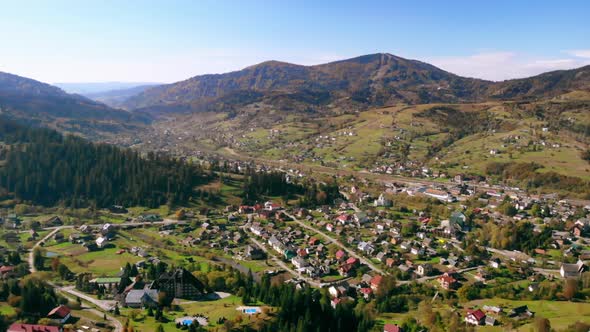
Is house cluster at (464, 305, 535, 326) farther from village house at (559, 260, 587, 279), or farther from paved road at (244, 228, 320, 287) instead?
paved road at (244, 228, 320, 287)

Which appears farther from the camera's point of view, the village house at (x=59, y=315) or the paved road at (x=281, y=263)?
the paved road at (x=281, y=263)

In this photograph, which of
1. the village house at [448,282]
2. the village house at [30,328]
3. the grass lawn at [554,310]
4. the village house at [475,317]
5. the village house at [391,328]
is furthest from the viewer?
the village house at [448,282]

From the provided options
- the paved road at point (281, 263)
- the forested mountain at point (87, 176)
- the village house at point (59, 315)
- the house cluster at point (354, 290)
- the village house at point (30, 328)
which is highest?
the forested mountain at point (87, 176)

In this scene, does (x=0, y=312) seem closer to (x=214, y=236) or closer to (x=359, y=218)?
(x=214, y=236)

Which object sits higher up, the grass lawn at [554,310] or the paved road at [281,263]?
the grass lawn at [554,310]

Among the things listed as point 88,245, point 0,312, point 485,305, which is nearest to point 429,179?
point 485,305

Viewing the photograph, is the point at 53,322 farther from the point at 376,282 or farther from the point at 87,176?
the point at 87,176

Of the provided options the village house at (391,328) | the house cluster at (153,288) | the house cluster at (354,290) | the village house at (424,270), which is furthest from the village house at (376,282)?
the house cluster at (153,288)

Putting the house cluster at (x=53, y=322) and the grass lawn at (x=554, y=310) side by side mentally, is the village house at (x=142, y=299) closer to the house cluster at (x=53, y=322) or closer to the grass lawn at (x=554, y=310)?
the house cluster at (x=53, y=322)
